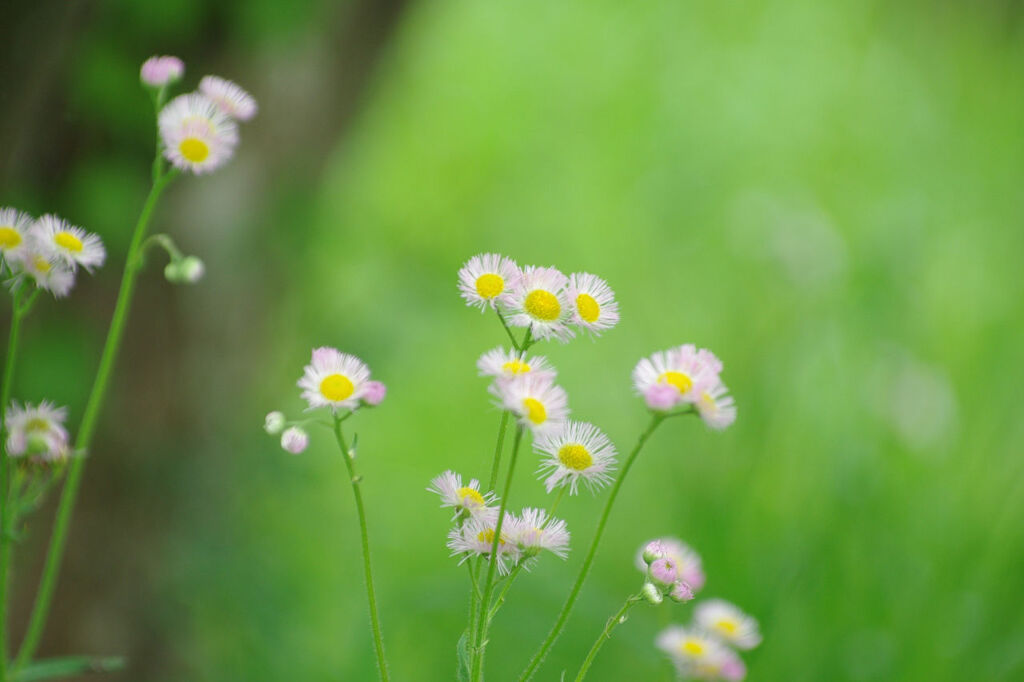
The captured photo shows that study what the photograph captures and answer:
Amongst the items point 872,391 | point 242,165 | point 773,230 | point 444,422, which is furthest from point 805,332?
point 242,165

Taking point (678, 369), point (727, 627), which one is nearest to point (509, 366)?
point (678, 369)

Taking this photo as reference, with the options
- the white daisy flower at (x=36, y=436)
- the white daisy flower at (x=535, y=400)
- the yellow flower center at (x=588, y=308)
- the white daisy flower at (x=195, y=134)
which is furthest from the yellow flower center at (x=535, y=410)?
the white daisy flower at (x=36, y=436)

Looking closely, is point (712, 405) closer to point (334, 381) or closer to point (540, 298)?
point (540, 298)

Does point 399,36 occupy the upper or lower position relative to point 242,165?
upper

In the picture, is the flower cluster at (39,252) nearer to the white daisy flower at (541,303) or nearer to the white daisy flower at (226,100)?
the white daisy flower at (226,100)

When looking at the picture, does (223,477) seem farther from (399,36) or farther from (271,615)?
(399,36)
